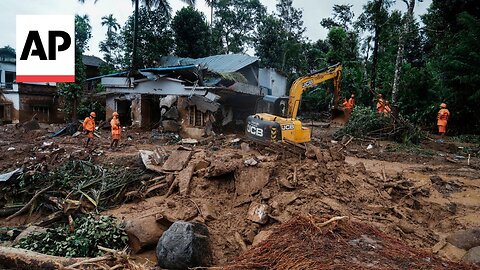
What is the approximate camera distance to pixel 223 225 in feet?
19.0

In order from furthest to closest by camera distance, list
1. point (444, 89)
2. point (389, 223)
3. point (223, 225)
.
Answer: point (444, 89) < point (223, 225) < point (389, 223)

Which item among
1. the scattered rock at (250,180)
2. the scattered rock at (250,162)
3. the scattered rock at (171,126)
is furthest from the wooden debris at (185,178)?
the scattered rock at (171,126)

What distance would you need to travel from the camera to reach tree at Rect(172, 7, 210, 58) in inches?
955

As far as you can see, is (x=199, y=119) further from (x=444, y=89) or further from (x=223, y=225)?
(x=444, y=89)

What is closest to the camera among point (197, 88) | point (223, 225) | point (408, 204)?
point (223, 225)

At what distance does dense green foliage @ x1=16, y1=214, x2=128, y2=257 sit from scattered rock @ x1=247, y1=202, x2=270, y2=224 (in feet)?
6.66

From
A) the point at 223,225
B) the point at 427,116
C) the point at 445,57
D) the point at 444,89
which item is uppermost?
the point at 445,57

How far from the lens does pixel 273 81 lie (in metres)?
26.7

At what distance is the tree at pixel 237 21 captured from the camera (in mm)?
32281

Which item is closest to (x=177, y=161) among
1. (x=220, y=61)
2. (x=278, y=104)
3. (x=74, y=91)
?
(x=278, y=104)

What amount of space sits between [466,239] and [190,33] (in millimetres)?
22803

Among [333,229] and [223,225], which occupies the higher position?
[333,229]

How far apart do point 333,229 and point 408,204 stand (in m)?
2.62

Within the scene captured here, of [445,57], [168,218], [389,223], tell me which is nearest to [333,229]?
[389,223]
